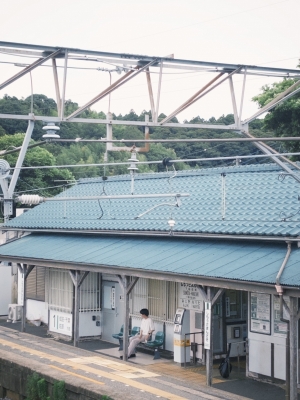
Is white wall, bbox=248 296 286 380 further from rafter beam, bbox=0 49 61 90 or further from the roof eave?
rafter beam, bbox=0 49 61 90

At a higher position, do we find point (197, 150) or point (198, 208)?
point (197, 150)

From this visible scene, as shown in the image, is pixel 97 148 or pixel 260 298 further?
pixel 97 148

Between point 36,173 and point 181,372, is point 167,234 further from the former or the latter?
point 36,173

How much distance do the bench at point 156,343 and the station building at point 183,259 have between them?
7.4 inches

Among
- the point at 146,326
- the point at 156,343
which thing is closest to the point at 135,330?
the point at 156,343

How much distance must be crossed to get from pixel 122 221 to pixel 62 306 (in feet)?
10.6

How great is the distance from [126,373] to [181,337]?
1914 millimetres

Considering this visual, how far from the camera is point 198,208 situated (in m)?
17.4

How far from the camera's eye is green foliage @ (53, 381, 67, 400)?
42.6 feet

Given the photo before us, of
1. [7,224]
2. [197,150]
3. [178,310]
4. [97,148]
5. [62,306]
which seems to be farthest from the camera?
[97,148]

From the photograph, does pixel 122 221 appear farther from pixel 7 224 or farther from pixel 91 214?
pixel 7 224

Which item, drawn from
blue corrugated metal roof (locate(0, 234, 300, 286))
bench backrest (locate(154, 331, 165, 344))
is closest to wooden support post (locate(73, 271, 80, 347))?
blue corrugated metal roof (locate(0, 234, 300, 286))

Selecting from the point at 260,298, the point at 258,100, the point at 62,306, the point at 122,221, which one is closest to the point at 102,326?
the point at 62,306

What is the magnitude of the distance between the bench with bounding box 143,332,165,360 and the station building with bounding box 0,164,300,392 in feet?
0.62
